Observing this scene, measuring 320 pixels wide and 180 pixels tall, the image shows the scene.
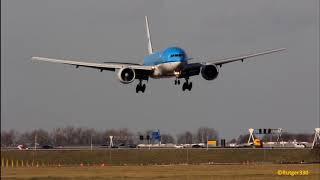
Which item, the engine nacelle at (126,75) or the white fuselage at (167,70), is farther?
the engine nacelle at (126,75)

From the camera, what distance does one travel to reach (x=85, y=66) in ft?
346

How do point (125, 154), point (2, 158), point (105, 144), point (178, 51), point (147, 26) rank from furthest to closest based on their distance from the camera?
point (105, 144) → point (147, 26) → point (125, 154) → point (178, 51) → point (2, 158)

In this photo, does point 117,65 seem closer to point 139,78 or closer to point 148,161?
point 139,78

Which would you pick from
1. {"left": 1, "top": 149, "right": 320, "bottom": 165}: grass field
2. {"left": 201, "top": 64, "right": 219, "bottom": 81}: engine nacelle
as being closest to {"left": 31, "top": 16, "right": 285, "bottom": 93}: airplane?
{"left": 201, "top": 64, "right": 219, "bottom": 81}: engine nacelle

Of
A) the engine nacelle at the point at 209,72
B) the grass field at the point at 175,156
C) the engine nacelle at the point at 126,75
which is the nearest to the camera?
the engine nacelle at the point at 126,75

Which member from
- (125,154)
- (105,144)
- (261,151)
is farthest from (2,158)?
(105,144)

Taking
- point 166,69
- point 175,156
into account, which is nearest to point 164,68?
point 166,69

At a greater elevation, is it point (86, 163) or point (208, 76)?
point (208, 76)

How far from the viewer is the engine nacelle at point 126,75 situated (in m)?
98.9

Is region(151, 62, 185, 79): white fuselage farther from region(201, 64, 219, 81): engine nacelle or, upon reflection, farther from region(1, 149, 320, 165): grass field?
region(1, 149, 320, 165): grass field

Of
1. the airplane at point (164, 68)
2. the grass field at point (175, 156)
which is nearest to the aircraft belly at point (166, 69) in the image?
the airplane at point (164, 68)

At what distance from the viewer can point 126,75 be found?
9938 centimetres

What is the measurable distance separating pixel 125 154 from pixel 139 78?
139 feet

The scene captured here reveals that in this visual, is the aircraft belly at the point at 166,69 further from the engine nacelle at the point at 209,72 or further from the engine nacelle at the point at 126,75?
the engine nacelle at the point at 209,72
